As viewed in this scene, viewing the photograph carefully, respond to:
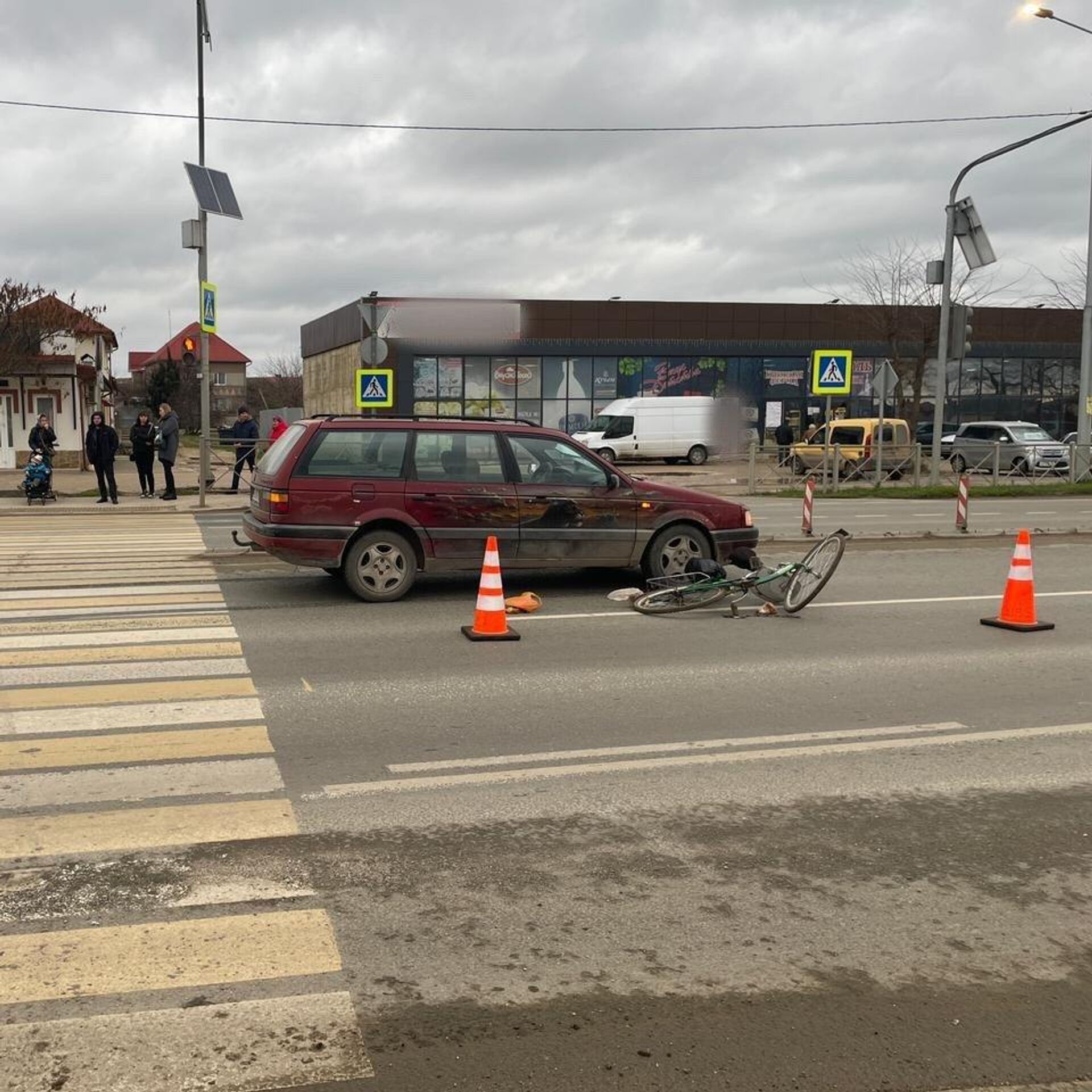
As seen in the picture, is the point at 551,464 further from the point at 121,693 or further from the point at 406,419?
the point at 121,693

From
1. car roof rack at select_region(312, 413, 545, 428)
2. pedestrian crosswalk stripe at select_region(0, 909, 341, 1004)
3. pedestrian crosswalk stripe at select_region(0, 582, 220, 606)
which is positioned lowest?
pedestrian crosswalk stripe at select_region(0, 909, 341, 1004)

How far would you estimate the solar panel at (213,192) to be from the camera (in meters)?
20.7

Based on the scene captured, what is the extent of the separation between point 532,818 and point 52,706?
10.6 ft

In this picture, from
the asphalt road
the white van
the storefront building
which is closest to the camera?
the asphalt road

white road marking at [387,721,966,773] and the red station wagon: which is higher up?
the red station wagon

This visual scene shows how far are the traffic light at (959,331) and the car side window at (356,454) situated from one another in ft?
47.5

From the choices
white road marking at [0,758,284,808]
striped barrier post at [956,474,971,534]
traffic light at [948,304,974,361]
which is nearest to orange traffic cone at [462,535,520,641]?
white road marking at [0,758,284,808]

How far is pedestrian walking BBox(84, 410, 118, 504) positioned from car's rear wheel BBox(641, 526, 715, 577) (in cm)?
1298

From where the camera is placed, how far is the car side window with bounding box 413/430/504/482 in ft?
35.2

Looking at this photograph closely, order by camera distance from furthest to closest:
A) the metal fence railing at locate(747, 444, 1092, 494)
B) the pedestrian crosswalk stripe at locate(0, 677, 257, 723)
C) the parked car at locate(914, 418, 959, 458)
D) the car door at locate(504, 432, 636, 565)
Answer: the parked car at locate(914, 418, 959, 458), the metal fence railing at locate(747, 444, 1092, 494), the car door at locate(504, 432, 636, 565), the pedestrian crosswalk stripe at locate(0, 677, 257, 723)

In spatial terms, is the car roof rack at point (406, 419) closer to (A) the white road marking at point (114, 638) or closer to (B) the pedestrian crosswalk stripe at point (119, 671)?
(A) the white road marking at point (114, 638)

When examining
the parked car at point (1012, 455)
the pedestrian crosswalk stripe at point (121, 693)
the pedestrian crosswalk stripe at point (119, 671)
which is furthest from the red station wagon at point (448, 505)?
the parked car at point (1012, 455)

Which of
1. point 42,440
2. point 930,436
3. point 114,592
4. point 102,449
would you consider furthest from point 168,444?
point 930,436

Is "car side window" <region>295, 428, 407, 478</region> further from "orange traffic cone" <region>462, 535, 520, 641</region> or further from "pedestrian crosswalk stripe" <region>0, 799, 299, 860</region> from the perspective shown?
"pedestrian crosswalk stripe" <region>0, 799, 299, 860</region>
